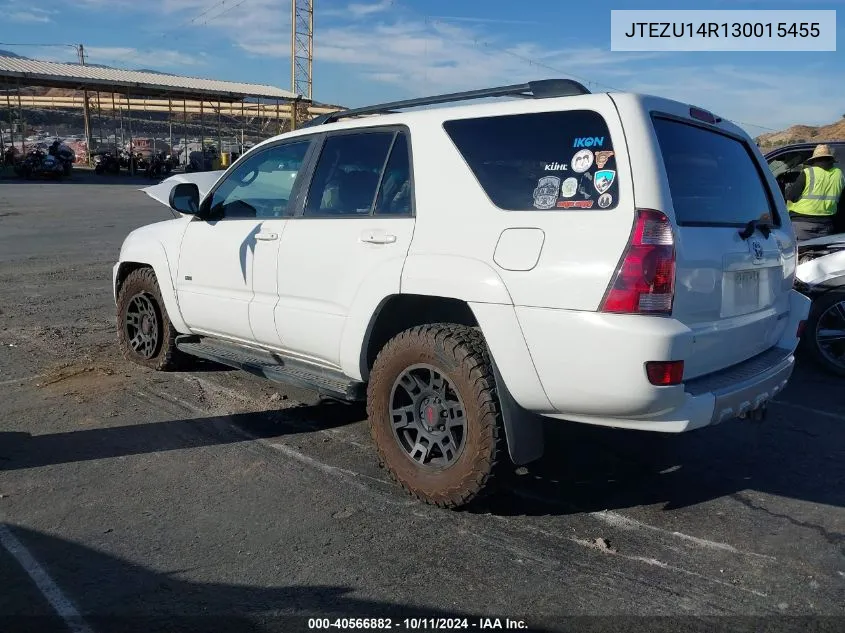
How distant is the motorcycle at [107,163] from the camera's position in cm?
3753

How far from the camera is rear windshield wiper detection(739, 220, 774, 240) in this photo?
144 inches

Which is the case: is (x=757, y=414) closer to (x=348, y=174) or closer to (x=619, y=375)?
(x=619, y=375)

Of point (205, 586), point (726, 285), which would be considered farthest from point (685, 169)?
point (205, 586)

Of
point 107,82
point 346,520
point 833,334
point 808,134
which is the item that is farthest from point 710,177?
point 808,134

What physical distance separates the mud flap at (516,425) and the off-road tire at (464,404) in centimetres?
5

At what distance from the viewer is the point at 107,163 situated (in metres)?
37.6

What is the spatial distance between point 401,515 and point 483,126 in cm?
199

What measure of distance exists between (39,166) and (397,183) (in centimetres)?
3321

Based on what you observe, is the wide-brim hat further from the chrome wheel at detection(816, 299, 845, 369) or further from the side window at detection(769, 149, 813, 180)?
the chrome wheel at detection(816, 299, 845, 369)

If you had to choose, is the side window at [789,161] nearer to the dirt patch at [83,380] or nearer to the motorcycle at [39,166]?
the dirt patch at [83,380]

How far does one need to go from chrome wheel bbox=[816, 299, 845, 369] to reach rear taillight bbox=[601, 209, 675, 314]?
4.02m

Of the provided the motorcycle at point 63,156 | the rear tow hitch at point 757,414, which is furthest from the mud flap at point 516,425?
the motorcycle at point 63,156

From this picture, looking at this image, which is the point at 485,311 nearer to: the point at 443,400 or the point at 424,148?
the point at 443,400

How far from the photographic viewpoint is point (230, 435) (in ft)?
15.6
